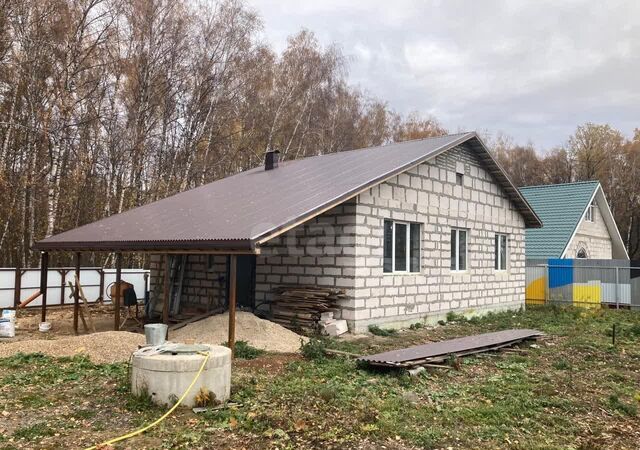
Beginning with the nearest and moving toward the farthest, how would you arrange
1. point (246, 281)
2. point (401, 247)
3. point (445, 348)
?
point (445, 348), point (401, 247), point (246, 281)

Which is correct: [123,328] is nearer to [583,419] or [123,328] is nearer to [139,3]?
[583,419]

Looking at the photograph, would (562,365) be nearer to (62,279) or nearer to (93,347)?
(93,347)

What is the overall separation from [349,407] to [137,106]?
2073cm

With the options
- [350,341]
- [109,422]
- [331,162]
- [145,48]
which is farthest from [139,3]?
[109,422]

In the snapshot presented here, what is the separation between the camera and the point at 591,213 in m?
27.3

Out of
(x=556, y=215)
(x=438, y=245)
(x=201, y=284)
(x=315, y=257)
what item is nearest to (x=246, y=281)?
(x=201, y=284)

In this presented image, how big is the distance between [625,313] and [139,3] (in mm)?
22721

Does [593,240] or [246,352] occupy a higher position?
[593,240]

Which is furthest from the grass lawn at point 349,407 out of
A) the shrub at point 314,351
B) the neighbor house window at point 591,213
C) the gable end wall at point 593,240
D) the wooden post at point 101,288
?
the neighbor house window at point 591,213

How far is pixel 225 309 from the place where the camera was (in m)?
12.6

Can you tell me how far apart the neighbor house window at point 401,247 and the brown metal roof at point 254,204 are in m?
1.55

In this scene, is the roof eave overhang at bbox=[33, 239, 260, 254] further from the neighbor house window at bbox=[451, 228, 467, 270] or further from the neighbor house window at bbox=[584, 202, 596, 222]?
the neighbor house window at bbox=[584, 202, 596, 222]

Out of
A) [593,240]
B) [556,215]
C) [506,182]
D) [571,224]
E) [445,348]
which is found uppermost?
[506,182]

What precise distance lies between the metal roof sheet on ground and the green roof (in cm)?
1384
